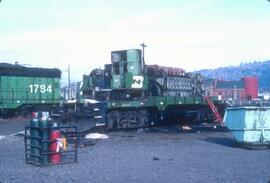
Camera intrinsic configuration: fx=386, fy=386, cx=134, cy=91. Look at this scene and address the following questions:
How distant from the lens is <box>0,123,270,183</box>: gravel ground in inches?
334

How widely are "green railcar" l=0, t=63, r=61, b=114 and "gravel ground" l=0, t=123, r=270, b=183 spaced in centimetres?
1319

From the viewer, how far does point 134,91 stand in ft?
66.0

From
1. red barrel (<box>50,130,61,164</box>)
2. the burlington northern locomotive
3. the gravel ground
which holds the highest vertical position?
the burlington northern locomotive

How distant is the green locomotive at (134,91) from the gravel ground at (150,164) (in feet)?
13.6

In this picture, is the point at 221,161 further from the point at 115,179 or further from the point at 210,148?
the point at 115,179

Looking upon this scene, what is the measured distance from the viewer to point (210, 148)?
1318cm

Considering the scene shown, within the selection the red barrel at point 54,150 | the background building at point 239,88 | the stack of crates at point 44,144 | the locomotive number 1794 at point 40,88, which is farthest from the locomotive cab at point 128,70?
the background building at point 239,88

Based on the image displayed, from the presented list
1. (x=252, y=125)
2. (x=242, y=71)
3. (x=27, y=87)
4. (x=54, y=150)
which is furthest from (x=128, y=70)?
(x=242, y=71)

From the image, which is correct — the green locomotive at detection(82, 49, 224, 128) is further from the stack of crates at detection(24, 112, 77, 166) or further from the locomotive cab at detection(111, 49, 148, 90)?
the stack of crates at detection(24, 112, 77, 166)

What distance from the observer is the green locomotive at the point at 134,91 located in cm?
1927

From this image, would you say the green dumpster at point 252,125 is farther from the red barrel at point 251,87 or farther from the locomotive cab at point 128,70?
the red barrel at point 251,87

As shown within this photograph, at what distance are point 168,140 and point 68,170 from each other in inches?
269

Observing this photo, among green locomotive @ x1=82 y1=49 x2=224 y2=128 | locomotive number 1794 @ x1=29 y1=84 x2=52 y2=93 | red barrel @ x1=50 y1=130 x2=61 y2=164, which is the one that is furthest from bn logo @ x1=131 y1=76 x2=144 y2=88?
locomotive number 1794 @ x1=29 y1=84 x2=52 y2=93

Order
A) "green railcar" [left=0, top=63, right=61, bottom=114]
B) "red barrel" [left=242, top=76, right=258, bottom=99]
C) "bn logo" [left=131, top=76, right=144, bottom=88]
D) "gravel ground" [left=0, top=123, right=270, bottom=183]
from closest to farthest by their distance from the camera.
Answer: "gravel ground" [left=0, top=123, right=270, bottom=183], "bn logo" [left=131, top=76, right=144, bottom=88], "green railcar" [left=0, top=63, right=61, bottom=114], "red barrel" [left=242, top=76, right=258, bottom=99]
